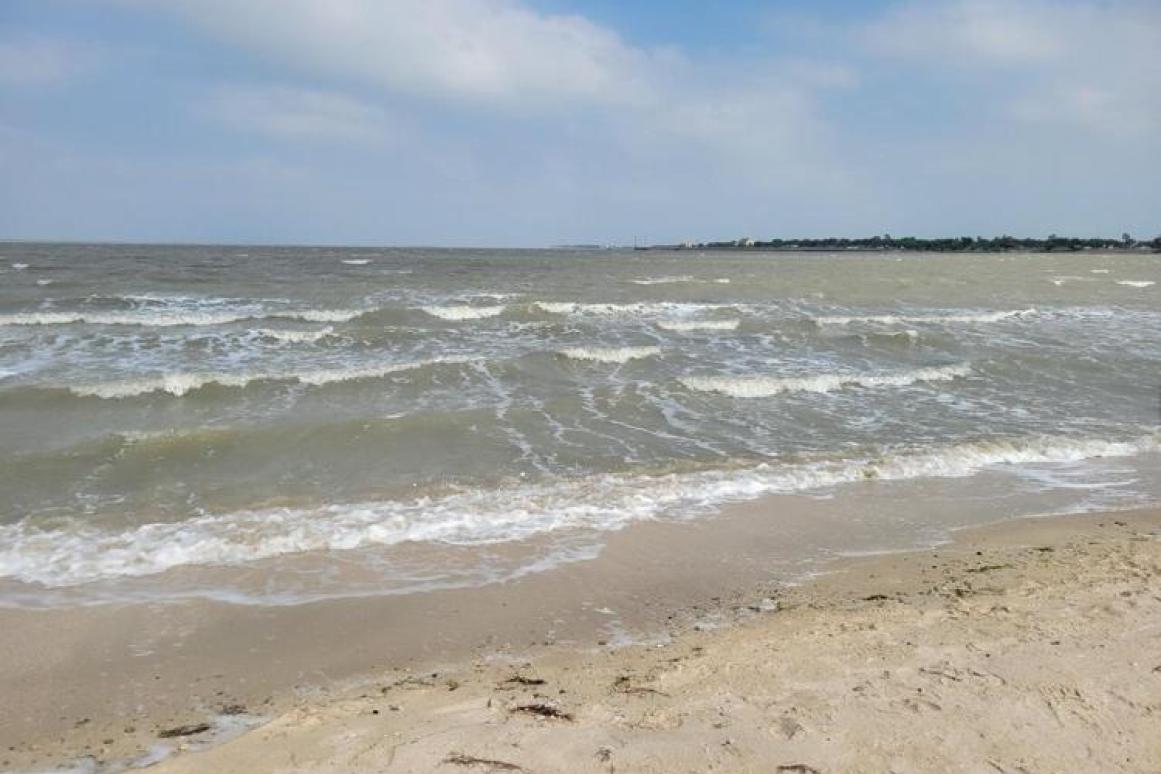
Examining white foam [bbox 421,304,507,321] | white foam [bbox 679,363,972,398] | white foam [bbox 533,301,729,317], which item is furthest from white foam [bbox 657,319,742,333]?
white foam [bbox 679,363,972,398]

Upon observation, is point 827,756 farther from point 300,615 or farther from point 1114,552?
point 1114,552

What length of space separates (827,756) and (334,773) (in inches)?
79.8

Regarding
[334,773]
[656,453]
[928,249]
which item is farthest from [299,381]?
[928,249]

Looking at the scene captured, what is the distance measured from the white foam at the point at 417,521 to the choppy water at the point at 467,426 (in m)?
0.03

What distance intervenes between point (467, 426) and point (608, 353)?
671 centimetres

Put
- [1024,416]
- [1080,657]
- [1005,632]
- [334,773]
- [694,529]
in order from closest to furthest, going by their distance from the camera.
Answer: [334,773] → [1080,657] → [1005,632] → [694,529] → [1024,416]

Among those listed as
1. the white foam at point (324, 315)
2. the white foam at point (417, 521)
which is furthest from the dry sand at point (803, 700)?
the white foam at point (324, 315)

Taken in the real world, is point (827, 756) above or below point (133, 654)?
above

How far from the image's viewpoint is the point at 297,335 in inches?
761

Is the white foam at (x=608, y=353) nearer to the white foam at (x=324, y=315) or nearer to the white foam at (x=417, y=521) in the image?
the white foam at (x=417, y=521)

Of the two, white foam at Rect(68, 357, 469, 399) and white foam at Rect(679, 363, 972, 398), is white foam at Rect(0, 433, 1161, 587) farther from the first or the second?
white foam at Rect(68, 357, 469, 399)

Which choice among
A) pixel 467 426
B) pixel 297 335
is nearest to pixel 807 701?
pixel 467 426

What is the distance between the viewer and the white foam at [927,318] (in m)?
23.6

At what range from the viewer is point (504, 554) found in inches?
→ 252
